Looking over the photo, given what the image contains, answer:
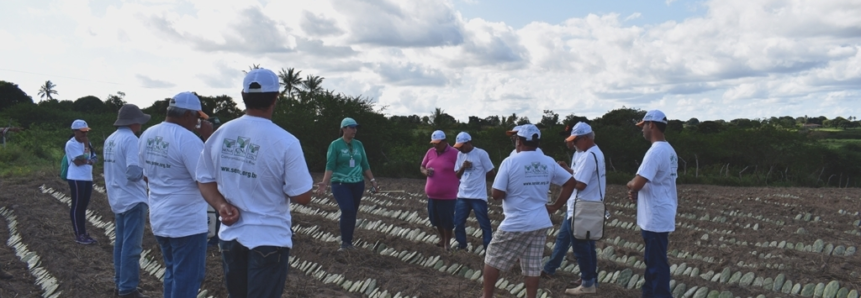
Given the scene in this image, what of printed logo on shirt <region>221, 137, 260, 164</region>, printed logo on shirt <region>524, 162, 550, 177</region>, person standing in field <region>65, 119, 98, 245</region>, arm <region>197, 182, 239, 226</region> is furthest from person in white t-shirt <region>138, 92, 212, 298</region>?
person standing in field <region>65, 119, 98, 245</region>

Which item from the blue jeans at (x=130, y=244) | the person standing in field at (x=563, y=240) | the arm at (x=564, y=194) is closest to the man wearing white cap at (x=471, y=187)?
the person standing in field at (x=563, y=240)

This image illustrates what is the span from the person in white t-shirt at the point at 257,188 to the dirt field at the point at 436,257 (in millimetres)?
2850

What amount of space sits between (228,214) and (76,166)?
5852 millimetres

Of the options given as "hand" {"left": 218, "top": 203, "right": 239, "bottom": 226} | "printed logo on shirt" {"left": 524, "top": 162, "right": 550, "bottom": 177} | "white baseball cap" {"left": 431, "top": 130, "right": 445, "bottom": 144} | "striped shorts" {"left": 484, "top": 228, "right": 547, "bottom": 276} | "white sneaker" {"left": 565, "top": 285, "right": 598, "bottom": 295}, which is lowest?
"white sneaker" {"left": 565, "top": 285, "right": 598, "bottom": 295}

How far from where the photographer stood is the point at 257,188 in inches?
115

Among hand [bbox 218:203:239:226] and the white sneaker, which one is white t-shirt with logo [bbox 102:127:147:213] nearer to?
hand [bbox 218:203:239:226]

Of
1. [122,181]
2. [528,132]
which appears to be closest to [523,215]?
[528,132]

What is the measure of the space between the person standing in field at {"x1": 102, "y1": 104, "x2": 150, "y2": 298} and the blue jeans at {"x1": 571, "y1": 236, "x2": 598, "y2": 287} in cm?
353

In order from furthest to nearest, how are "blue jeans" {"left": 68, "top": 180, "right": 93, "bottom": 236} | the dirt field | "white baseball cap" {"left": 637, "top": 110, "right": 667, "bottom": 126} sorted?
1. "blue jeans" {"left": 68, "top": 180, "right": 93, "bottom": 236}
2. the dirt field
3. "white baseball cap" {"left": 637, "top": 110, "right": 667, "bottom": 126}

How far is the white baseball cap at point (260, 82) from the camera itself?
9.66ft

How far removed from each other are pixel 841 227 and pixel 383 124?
57.7 feet

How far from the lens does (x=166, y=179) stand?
400 cm

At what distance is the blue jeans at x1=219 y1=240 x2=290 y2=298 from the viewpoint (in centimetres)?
288

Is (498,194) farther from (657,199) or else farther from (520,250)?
(657,199)
